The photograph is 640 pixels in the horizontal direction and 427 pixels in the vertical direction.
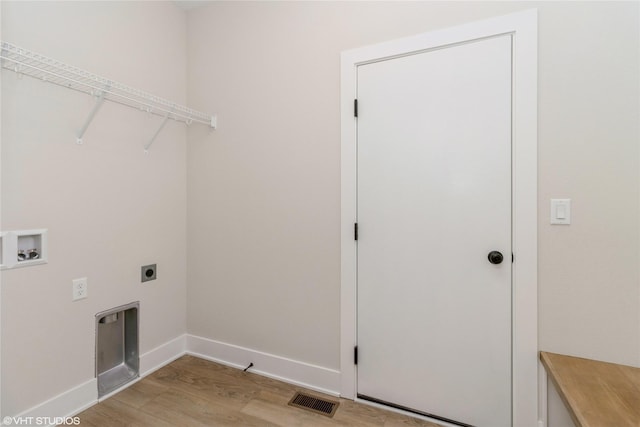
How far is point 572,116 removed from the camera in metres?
1.39

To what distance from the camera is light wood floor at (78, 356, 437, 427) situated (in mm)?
1648

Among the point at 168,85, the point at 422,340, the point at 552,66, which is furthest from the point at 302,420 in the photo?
the point at 168,85

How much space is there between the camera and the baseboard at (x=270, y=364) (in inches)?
75.6

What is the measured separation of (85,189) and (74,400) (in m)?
1.23

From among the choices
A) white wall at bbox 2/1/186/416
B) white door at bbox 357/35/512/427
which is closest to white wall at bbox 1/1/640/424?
white wall at bbox 2/1/186/416

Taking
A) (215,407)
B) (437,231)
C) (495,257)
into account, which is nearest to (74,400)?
(215,407)

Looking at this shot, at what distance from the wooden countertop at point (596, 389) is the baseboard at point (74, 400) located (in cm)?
Result: 244

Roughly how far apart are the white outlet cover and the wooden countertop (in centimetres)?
247

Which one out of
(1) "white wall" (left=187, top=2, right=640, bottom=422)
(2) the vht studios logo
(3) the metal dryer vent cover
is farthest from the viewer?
(3) the metal dryer vent cover

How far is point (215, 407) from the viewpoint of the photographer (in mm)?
1762

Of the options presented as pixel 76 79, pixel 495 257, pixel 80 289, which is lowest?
pixel 80 289

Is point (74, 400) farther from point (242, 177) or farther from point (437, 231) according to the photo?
point (437, 231)

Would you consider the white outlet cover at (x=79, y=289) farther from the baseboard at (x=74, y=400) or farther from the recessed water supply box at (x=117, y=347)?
the baseboard at (x=74, y=400)

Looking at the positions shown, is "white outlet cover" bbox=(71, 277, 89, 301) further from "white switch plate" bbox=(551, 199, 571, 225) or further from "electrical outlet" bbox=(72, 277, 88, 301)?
"white switch plate" bbox=(551, 199, 571, 225)
